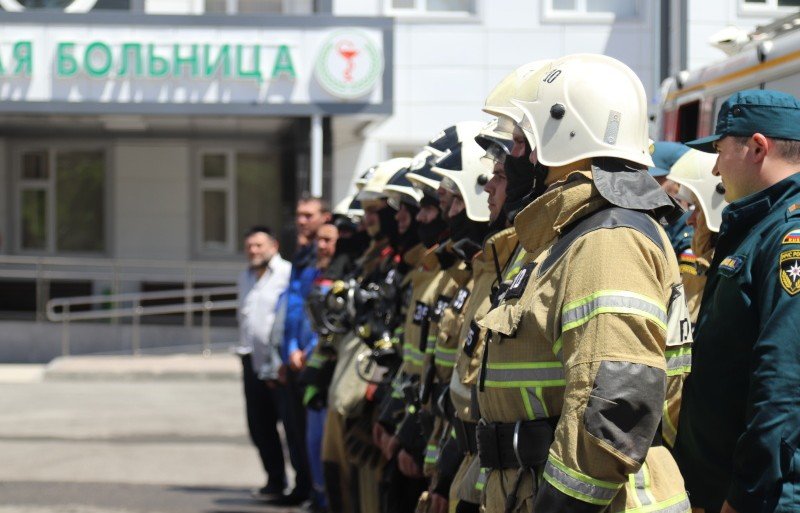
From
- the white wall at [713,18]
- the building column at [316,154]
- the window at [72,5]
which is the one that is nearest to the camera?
the building column at [316,154]

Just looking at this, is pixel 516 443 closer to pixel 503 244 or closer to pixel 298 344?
pixel 503 244

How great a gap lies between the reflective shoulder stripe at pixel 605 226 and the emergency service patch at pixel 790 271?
33 centimetres

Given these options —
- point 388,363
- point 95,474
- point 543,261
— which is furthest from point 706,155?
point 95,474

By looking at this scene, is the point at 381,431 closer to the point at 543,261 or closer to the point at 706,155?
the point at 706,155

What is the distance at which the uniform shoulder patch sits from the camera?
325 centimetres

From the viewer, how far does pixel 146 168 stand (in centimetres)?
2141

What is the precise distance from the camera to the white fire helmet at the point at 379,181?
695 centimetres

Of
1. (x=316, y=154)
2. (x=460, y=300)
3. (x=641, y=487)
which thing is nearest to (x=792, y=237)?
(x=641, y=487)

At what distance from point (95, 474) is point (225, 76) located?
887 centimetres

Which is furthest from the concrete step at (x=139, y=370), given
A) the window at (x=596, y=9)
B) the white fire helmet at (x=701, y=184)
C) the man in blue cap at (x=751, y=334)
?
the man in blue cap at (x=751, y=334)

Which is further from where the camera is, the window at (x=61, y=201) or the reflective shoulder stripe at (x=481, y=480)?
the window at (x=61, y=201)

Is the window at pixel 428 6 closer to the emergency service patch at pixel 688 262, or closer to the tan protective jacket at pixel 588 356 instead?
the emergency service patch at pixel 688 262

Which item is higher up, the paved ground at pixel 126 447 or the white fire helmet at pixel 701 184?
the white fire helmet at pixel 701 184

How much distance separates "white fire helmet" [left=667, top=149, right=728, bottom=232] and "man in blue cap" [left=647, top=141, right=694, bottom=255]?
85 mm
